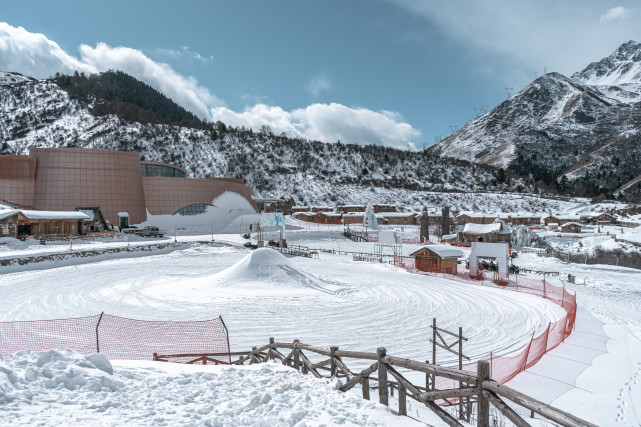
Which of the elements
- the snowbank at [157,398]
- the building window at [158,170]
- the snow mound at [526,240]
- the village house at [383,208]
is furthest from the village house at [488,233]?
the building window at [158,170]

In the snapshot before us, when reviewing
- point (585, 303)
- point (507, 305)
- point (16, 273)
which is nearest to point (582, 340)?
point (507, 305)

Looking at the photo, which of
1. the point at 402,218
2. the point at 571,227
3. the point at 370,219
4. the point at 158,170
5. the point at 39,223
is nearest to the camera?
the point at 39,223

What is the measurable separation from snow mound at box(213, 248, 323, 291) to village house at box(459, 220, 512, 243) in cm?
3779

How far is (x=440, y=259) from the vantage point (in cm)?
2733

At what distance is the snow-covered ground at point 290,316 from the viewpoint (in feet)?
18.1

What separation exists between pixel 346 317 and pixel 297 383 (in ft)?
30.1

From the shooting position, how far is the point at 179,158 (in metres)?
117

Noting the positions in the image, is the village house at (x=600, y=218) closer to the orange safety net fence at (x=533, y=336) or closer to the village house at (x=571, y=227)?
the village house at (x=571, y=227)

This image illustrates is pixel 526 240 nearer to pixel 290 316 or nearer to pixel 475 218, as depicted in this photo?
pixel 475 218

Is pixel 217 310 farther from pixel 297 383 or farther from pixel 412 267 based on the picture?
pixel 412 267

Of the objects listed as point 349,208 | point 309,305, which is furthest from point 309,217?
point 309,305

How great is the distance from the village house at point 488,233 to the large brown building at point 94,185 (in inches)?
1737

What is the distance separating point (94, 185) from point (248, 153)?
7571 centimetres

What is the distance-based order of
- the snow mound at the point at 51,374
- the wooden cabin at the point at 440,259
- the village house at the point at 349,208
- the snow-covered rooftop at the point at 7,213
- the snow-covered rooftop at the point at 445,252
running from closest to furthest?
the snow mound at the point at 51,374, the snow-covered rooftop at the point at 445,252, the wooden cabin at the point at 440,259, the snow-covered rooftop at the point at 7,213, the village house at the point at 349,208
